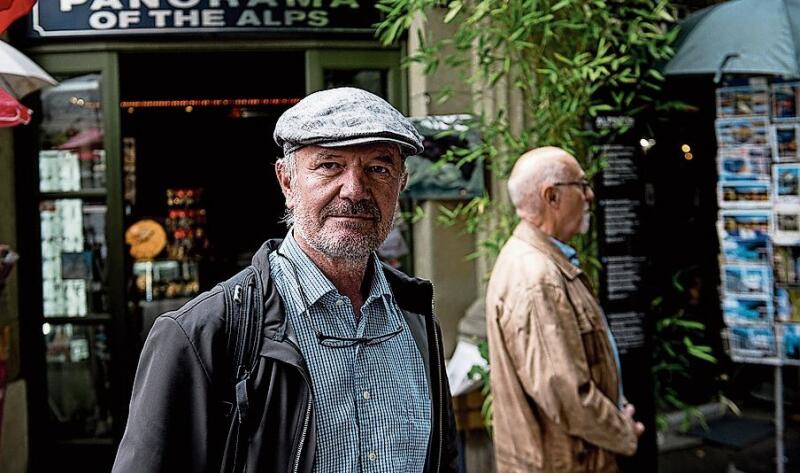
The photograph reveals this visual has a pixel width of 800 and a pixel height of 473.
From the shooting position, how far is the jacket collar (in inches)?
138

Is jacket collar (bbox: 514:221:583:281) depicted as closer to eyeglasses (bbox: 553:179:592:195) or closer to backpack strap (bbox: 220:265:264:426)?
eyeglasses (bbox: 553:179:592:195)

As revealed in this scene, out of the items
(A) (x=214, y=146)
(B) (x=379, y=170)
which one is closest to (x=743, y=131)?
(B) (x=379, y=170)

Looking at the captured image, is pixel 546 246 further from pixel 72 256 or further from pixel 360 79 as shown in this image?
pixel 72 256

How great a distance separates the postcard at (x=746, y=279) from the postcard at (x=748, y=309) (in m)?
0.04

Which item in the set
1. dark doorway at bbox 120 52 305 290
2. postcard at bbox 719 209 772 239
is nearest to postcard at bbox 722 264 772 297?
postcard at bbox 719 209 772 239

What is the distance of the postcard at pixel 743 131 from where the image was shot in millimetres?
5219

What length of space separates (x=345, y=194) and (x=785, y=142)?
411 cm

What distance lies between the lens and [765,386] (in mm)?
7359

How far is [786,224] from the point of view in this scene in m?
5.18

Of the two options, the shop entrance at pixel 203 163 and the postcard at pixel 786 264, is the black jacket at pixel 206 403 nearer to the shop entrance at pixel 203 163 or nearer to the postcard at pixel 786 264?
the postcard at pixel 786 264

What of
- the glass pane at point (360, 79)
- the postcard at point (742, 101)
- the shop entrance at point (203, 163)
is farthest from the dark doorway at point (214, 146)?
the postcard at point (742, 101)

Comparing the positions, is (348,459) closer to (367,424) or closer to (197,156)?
(367,424)

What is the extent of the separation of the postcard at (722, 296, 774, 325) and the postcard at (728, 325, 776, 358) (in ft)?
0.14

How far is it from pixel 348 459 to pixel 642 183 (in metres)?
3.65
